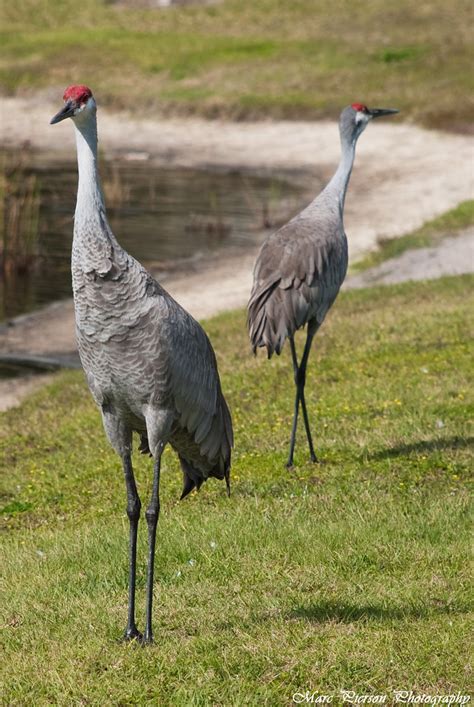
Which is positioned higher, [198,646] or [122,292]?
[122,292]

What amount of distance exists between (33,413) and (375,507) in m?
4.91

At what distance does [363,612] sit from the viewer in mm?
5855

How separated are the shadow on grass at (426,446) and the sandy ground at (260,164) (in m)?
5.18

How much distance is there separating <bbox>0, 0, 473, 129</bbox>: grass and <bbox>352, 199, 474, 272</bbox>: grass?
1124cm

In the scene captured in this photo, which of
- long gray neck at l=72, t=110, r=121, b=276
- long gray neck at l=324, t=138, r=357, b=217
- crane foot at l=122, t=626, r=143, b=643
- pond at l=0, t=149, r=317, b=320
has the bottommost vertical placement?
pond at l=0, t=149, r=317, b=320

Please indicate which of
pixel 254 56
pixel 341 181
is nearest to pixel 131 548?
pixel 341 181

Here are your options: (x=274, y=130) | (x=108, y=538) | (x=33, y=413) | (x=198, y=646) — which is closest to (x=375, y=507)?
(x=108, y=538)

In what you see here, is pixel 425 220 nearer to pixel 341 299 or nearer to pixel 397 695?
pixel 341 299

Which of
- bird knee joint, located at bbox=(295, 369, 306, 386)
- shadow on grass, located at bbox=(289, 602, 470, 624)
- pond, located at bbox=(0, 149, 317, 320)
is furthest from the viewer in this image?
pond, located at bbox=(0, 149, 317, 320)

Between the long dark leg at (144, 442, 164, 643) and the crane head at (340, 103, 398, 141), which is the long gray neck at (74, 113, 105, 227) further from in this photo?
the crane head at (340, 103, 398, 141)

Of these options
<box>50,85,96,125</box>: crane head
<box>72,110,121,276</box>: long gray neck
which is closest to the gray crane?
<box>72,110,121,276</box>: long gray neck

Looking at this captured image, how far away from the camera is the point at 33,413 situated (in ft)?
37.6

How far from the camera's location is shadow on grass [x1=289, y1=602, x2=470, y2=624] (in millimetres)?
5793

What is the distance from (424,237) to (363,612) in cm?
1354
